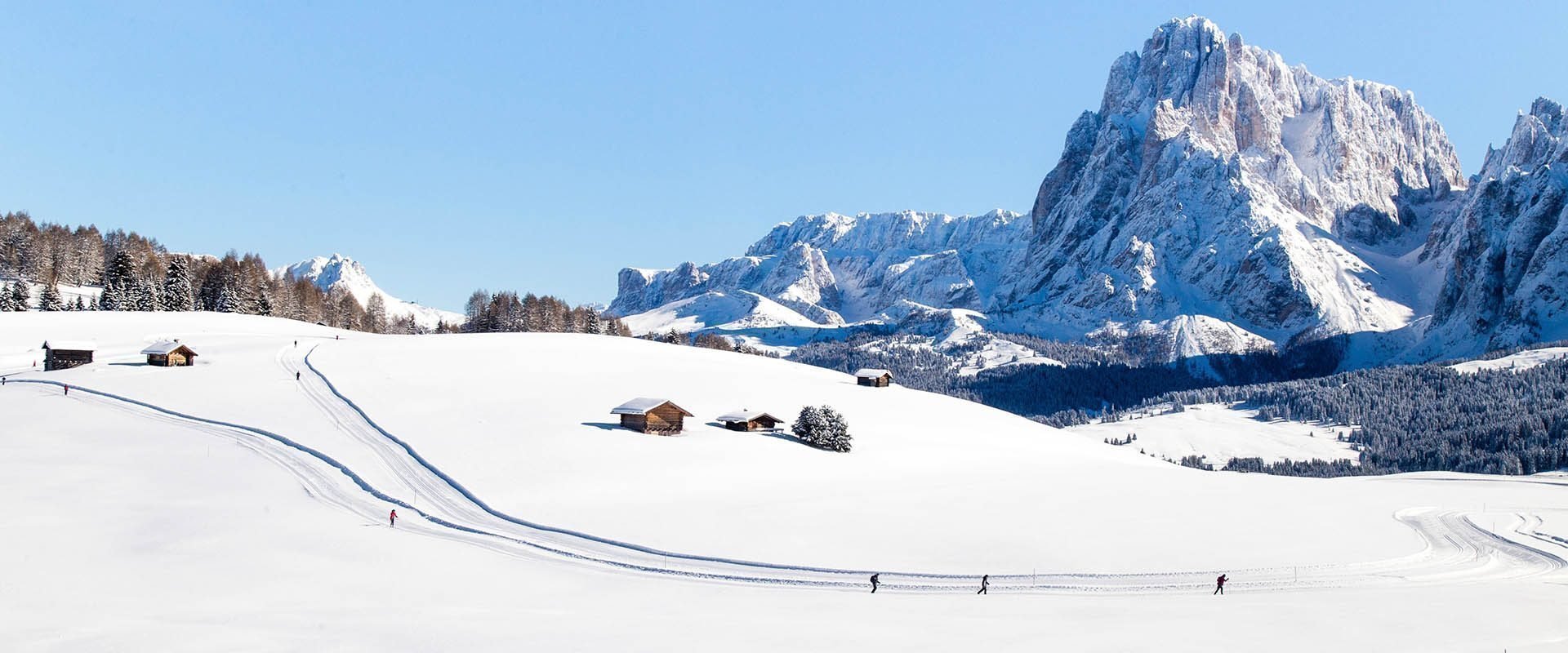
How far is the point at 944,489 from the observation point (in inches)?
2544

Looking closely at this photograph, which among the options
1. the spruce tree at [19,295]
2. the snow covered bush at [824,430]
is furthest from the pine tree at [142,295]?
the snow covered bush at [824,430]

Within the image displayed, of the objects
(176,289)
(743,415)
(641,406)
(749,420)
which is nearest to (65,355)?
(176,289)

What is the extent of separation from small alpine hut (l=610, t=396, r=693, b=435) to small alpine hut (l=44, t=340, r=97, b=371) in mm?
58657

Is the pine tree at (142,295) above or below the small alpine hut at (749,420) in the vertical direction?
above

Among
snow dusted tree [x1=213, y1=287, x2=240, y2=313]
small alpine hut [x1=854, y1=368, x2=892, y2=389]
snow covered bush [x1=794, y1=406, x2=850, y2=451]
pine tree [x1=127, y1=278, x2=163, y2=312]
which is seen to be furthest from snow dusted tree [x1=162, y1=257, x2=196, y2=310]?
snow covered bush [x1=794, y1=406, x2=850, y2=451]

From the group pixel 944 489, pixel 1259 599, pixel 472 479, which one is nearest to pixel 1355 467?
pixel 944 489

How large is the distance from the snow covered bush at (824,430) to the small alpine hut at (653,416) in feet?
34.7

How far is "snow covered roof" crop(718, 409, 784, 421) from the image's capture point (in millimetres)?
83875

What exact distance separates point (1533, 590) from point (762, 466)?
4539cm

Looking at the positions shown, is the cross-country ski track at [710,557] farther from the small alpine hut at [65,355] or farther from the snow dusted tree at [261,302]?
the snow dusted tree at [261,302]

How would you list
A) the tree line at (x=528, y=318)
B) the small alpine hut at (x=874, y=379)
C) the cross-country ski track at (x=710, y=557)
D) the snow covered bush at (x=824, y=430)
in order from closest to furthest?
the cross-country ski track at (x=710, y=557), the snow covered bush at (x=824, y=430), the small alpine hut at (x=874, y=379), the tree line at (x=528, y=318)

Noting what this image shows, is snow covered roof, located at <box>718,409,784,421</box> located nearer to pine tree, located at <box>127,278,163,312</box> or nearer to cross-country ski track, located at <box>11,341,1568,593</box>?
cross-country ski track, located at <box>11,341,1568,593</box>

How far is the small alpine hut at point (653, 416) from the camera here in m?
76.9

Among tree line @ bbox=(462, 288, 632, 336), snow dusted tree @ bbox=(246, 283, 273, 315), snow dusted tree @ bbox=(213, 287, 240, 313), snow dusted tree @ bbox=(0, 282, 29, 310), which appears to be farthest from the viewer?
tree line @ bbox=(462, 288, 632, 336)
